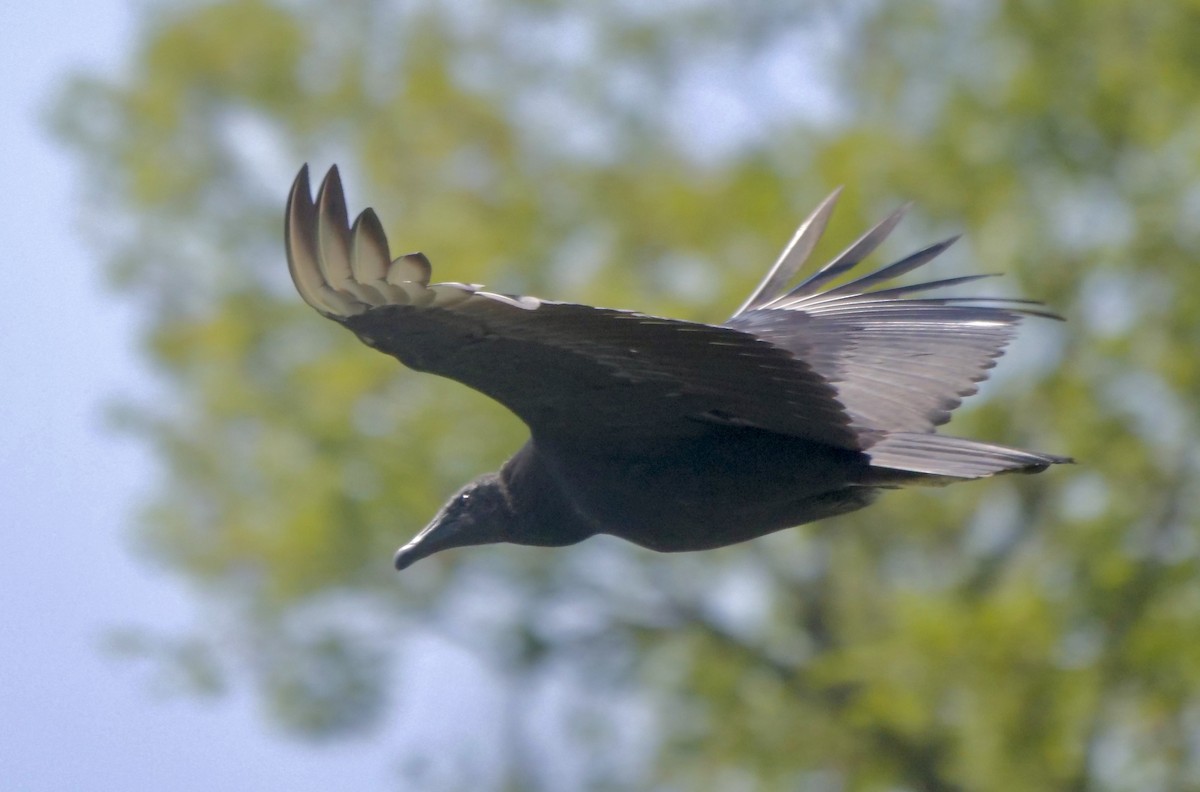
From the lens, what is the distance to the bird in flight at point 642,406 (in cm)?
229

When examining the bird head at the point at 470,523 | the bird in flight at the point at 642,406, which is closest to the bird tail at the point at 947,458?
the bird in flight at the point at 642,406

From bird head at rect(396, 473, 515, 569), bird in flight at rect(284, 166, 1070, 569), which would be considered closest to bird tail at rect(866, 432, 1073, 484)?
bird in flight at rect(284, 166, 1070, 569)

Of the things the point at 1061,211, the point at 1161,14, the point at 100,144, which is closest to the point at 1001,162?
the point at 1061,211

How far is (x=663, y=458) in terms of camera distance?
8.54 feet

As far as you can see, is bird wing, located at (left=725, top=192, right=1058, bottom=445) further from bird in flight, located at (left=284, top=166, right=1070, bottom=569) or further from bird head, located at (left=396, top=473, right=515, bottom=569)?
bird head, located at (left=396, top=473, right=515, bottom=569)

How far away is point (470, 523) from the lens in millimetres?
2797

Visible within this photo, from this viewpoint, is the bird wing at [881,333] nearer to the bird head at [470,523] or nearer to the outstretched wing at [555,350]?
the outstretched wing at [555,350]

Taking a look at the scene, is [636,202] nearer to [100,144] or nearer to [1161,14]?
[1161,14]

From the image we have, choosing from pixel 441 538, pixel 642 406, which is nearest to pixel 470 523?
pixel 441 538

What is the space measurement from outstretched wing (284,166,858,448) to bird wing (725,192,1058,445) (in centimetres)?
31

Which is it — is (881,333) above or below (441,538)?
above

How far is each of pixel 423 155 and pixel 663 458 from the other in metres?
7.74

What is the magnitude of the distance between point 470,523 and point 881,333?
1.04 meters

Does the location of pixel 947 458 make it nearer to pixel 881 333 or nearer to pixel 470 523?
pixel 881 333
